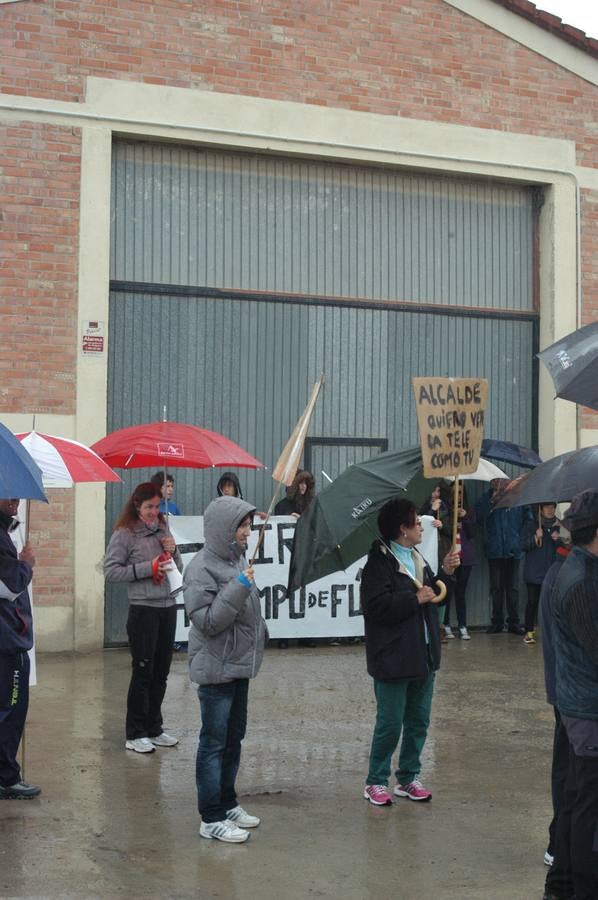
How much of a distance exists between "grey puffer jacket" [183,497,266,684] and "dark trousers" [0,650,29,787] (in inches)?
47.9

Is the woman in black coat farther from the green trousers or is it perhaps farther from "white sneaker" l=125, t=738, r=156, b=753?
"white sneaker" l=125, t=738, r=156, b=753

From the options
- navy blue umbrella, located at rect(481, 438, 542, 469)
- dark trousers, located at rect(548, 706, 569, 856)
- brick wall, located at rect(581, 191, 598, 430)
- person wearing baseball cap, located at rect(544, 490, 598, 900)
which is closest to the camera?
person wearing baseball cap, located at rect(544, 490, 598, 900)

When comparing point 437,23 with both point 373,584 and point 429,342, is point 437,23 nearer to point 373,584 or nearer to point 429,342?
point 429,342

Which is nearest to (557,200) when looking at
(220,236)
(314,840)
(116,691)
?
(220,236)

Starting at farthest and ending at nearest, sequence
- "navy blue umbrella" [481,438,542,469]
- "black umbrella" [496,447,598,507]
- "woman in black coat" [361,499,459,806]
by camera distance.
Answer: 1. "navy blue umbrella" [481,438,542,469]
2. "woman in black coat" [361,499,459,806]
3. "black umbrella" [496,447,598,507]

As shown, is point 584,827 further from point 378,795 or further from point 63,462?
point 63,462

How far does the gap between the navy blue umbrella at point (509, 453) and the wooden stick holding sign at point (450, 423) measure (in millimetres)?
7184

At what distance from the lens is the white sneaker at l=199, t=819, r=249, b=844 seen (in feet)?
21.8

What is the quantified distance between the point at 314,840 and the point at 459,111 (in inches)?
419

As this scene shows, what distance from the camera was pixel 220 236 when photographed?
14.4 m

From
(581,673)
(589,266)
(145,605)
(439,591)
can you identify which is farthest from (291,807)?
(589,266)

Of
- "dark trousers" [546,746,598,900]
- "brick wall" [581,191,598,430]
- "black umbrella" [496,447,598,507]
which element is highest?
"brick wall" [581,191,598,430]

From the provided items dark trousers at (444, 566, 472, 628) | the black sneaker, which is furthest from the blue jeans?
dark trousers at (444, 566, 472, 628)

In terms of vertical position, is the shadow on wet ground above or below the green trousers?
below
